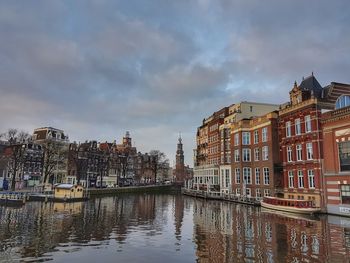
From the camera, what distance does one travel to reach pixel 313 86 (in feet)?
180

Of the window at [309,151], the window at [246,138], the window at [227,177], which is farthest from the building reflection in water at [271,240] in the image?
the window at [227,177]

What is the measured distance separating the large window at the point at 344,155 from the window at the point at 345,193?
7.83 feet

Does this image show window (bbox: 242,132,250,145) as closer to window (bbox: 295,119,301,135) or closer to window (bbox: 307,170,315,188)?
window (bbox: 295,119,301,135)

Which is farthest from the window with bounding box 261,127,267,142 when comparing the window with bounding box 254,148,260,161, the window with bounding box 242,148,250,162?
the window with bounding box 242,148,250,162

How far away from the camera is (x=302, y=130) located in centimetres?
5325

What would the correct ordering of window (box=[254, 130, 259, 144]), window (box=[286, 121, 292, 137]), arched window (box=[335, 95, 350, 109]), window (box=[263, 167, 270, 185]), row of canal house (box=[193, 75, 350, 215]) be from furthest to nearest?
window (box=[254, 130, 259, 144]) < window (box=[263, 167, 270, 185]) < window (box=[286, 121, 292, 137]) < arched window (box=[335, 95, 350, 109]) < row of canal house (box=[193, 75, 350, 215])

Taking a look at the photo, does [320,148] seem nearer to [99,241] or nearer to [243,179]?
[243,179]

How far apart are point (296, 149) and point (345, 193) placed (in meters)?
12.8

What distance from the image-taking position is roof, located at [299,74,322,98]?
5409 cm

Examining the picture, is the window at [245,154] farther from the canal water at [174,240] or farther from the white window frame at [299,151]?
the canal water at [174,240]

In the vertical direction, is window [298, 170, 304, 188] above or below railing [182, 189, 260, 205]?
above

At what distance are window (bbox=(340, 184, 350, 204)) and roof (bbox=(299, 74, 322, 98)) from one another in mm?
16348

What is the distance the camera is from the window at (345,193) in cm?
4322

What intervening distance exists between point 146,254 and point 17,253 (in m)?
8.69
